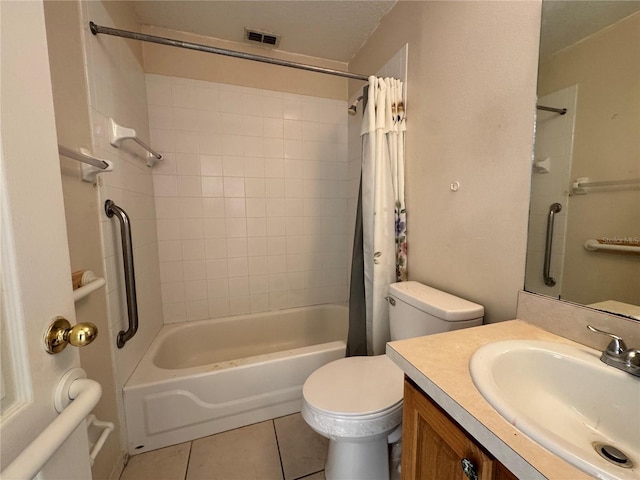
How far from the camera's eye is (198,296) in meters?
2.05

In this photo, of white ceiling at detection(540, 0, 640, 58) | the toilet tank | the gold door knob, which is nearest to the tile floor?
the toilet tank

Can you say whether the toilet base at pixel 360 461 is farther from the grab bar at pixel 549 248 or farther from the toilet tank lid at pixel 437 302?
the grab bar at pixel 549 248

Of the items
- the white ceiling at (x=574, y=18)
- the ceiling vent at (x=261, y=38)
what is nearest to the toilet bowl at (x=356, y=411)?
the white ceiling at (x=574, y=18)

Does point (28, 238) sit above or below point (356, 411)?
above

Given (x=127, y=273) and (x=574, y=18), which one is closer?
(x=574, y=18)

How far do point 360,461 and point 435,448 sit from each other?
66cm

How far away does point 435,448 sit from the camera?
23.7 inches

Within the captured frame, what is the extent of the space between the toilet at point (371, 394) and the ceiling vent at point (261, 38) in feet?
6.07

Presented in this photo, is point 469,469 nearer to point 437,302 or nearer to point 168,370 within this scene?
point 437,302

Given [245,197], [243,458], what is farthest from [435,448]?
[245,197]

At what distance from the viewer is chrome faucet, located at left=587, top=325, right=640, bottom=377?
21.8 inches

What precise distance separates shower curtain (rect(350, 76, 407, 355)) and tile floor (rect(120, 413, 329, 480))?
60 cm

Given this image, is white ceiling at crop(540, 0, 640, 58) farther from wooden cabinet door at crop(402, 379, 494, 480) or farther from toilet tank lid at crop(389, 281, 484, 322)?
wooden cabinet door at crop(402, 379, 494, 480)

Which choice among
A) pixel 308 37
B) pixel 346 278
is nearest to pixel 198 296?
pixel 346 278
